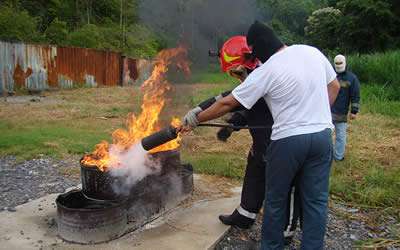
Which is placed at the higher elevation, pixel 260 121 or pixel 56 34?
pixel 56 34

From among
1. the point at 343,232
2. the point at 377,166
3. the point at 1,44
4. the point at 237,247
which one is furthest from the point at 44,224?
the point at 1,44

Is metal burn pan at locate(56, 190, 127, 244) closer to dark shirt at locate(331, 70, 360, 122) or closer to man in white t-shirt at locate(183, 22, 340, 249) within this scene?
man in white t-shirt at locate(183, 22, 340, 249)

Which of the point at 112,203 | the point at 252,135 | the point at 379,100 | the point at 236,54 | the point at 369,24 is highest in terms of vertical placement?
the point at 369,24

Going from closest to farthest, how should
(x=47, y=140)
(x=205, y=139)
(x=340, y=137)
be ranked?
(x=340, y=137) < (x=47, y=140) < (x=205, y=139)

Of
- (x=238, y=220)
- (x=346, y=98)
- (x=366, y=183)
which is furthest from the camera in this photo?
(x=346, y=98)

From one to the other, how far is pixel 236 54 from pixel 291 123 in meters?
1.18

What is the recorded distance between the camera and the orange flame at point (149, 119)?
4.75 metres

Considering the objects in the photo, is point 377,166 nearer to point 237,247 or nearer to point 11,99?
point 237,247

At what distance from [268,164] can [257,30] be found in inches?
46.8

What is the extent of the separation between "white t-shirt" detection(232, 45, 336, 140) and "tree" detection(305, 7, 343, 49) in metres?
27.5

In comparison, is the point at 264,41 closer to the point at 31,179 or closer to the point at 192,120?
the point at 192,120

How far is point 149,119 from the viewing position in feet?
18.3

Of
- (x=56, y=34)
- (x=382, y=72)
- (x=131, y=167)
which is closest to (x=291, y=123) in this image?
(x=131, y=167)

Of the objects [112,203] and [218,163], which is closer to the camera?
[112,203]
